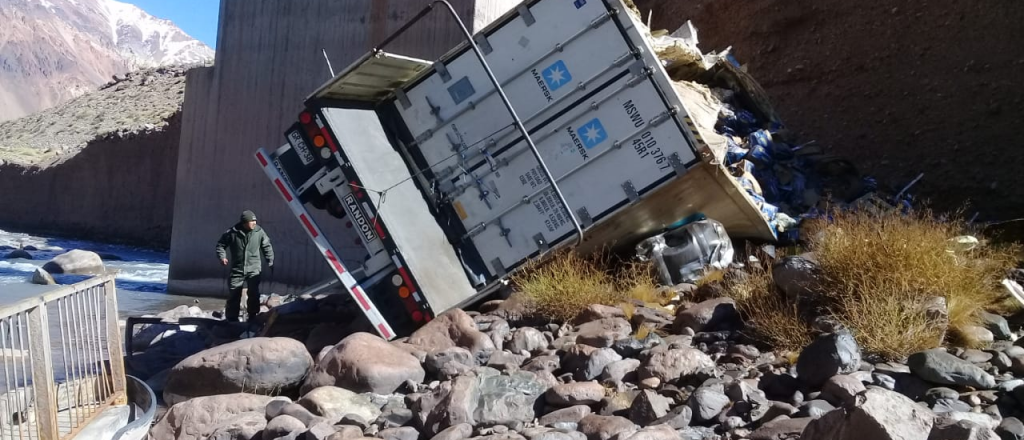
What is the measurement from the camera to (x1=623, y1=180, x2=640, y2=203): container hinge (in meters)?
8.15

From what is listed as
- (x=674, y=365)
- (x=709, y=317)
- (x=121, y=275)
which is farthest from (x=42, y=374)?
(x=121, y=275)

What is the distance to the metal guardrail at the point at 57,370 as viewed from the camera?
4.36m

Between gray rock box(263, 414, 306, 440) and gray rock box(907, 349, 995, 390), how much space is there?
A: 12.2ft

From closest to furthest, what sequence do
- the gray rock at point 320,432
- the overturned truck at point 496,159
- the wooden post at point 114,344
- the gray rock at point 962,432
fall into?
the gray rock at point 962,432
the gray rock at point 320,432
the wooden post at point 114,344
the overturned truck at point 496,159

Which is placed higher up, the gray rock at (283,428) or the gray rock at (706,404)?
the gray rock at (283,428)

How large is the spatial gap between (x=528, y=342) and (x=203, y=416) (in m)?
2.45

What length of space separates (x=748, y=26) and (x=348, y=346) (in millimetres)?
16811

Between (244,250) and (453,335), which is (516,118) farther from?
(244,250)

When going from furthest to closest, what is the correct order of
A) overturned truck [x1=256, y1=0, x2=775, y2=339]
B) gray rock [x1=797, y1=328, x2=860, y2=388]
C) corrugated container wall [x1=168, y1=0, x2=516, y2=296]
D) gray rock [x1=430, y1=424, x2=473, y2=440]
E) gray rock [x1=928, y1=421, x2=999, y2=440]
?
corrugated container wall [x1=168, y1=0, x2=516, y2=296] → overturned truck [x1=256, y1=0, x2=775, y2=339] → gray rock [x1=797, y1=328, x2=860, y2=388] → gray rock [x1=430, y1=424, x2=473, y2=440] → gray rock [x1=928, y1=421, x2=999, y2=440]

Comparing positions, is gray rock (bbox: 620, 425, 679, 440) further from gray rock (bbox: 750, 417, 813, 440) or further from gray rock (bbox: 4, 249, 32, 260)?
gray rock (bbox: 4, 249, 32, 260)

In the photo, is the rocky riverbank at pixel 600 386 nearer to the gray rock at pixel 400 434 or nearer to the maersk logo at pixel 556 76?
the gray rock at pixel 400 434

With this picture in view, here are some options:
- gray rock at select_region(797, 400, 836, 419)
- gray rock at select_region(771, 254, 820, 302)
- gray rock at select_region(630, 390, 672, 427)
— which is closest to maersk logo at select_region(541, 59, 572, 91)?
gray rock at select_region(771, 254, 820, 302)

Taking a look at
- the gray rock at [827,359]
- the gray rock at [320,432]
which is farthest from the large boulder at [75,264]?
the gray rock at [827,359]

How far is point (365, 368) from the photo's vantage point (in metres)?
6.44
